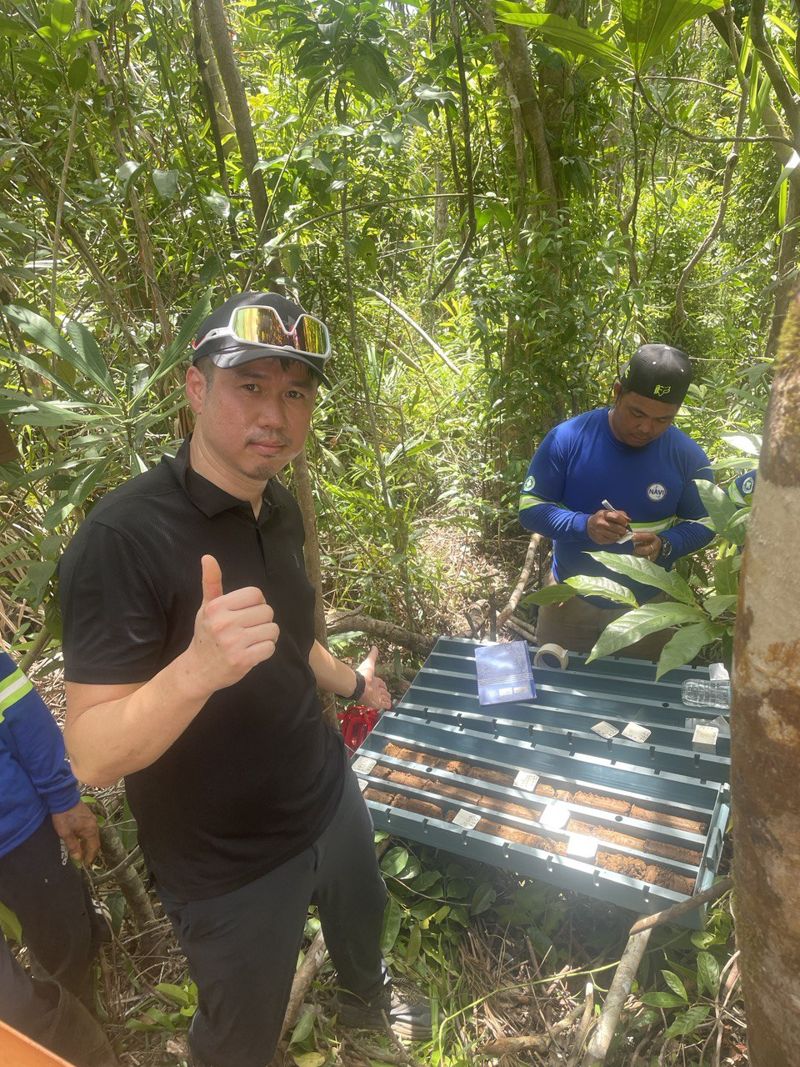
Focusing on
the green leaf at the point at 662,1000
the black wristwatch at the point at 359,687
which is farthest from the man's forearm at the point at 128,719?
the green leaf at the point at 662,1000

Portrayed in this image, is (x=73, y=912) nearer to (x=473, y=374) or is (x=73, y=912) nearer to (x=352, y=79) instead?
(x=352, y=79)

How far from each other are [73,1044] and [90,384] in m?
1.86

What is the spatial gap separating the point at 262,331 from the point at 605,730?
5.67ft

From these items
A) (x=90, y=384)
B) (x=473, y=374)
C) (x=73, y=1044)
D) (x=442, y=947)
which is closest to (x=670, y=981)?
(x=442, y=947)

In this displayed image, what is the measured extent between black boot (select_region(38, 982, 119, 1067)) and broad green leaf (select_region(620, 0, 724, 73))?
3.30m

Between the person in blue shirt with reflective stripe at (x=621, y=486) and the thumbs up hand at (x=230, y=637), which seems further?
the person in blue shirt with reflective stripe at (x=621, y=486)

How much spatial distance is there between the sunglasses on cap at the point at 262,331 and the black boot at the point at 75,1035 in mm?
1708

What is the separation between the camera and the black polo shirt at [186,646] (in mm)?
1184

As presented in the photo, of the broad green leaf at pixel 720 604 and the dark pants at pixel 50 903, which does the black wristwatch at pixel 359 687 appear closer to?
the dark pants at pixel 50 903

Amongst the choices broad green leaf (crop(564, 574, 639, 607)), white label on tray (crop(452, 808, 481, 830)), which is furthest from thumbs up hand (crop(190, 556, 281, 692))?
white label on tray (crop(452, 808, 481, 830))

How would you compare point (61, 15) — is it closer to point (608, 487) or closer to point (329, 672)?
point (329, 672)

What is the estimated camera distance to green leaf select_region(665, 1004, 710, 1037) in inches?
63.0

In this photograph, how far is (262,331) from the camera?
140 cm

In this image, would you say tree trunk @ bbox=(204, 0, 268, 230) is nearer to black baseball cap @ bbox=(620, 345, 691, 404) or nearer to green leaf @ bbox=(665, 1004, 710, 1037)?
black baseball cap @ bbox=(620, 345, 691, 404)
